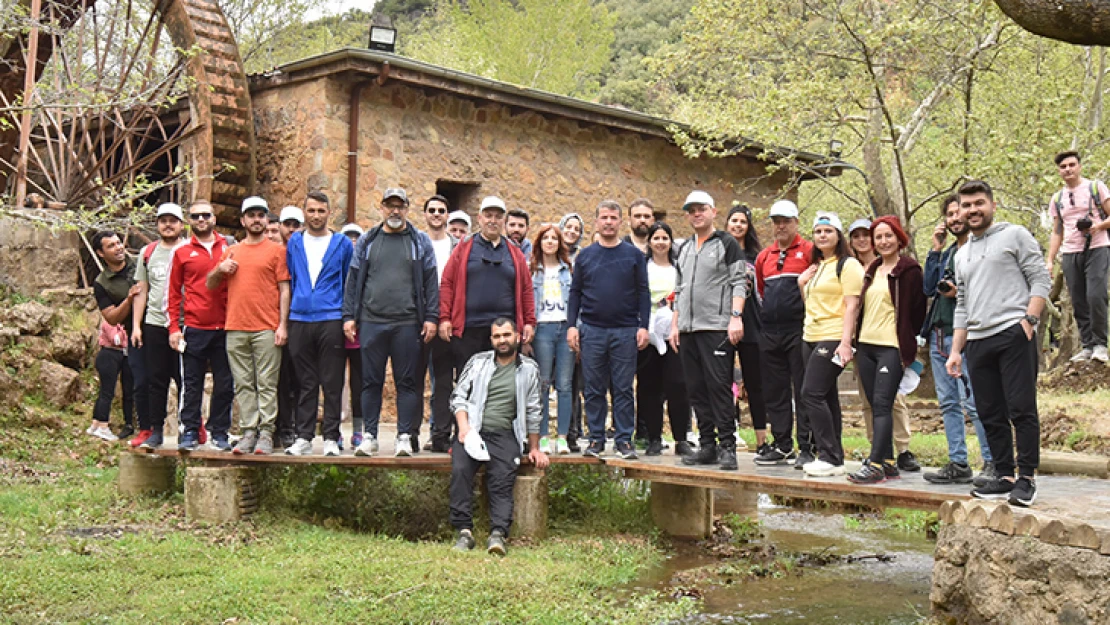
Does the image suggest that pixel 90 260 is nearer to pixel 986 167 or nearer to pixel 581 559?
pixel 581 559

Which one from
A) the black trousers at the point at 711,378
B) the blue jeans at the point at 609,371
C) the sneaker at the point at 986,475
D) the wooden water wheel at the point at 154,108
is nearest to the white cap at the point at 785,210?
the black trousers at the point at 711,378

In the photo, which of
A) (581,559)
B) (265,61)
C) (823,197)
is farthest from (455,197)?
(823,197)

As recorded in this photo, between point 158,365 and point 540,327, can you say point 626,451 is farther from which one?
point 158,365

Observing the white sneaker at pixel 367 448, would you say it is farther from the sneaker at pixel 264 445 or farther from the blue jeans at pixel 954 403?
the blue jeans at pixel 954 403

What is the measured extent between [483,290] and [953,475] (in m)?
3.42

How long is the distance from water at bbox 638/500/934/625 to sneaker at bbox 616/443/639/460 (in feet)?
2.67

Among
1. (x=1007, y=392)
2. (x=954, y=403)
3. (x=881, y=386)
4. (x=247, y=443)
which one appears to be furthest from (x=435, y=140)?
(x=1007, y=392)

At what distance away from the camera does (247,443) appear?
298 inches

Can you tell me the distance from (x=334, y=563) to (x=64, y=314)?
653 centimetres

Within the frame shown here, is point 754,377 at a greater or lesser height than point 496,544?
greater

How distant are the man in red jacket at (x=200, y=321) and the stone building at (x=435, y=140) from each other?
11.2 ft

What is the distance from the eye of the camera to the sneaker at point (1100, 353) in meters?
7.46

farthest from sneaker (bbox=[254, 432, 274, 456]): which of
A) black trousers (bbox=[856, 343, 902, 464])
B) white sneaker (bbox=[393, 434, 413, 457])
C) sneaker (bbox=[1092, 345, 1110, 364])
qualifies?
sneaker (bbox=[1092, 345, 1110, 364])

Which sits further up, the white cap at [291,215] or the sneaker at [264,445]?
the white cap at [291,215]
